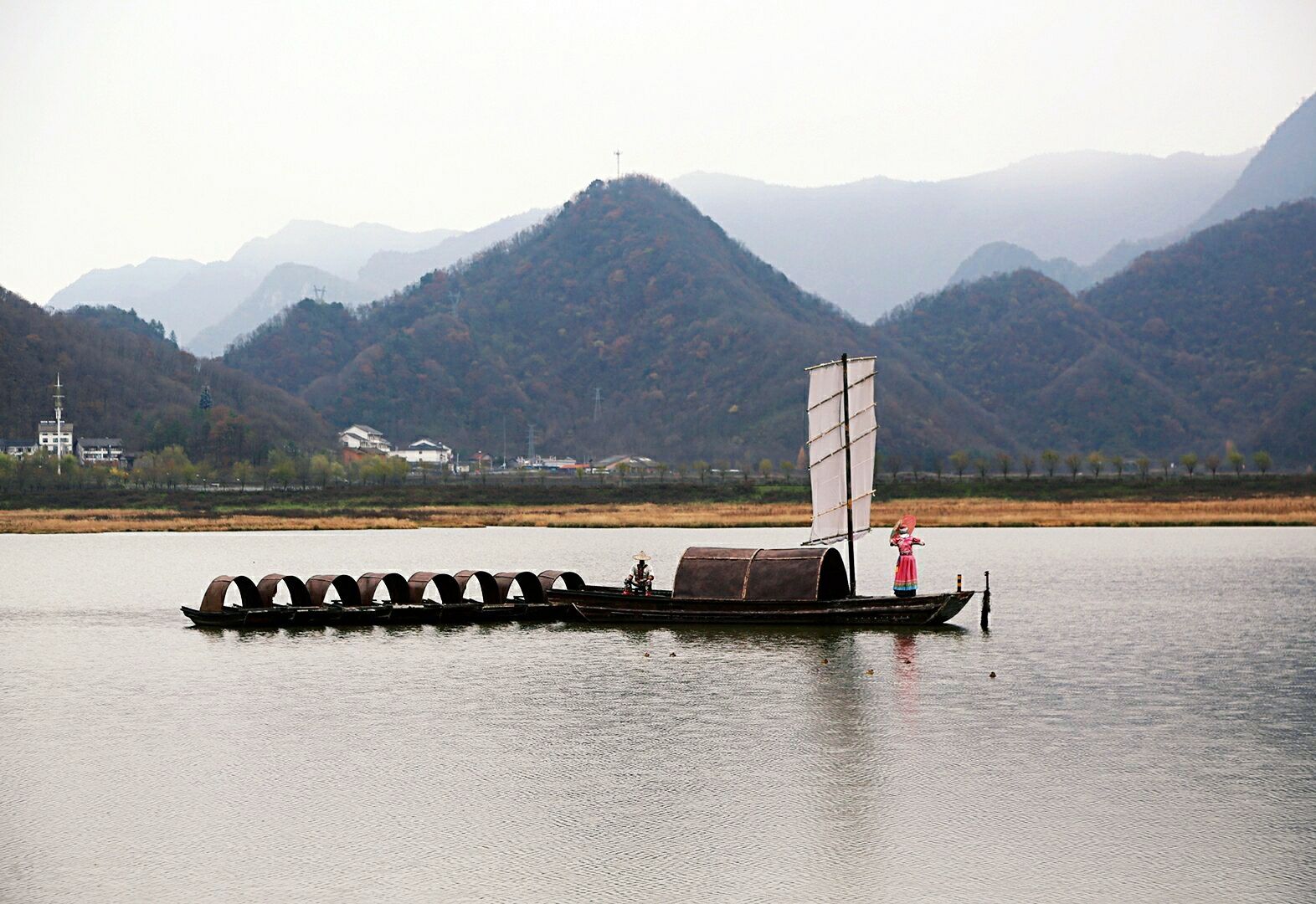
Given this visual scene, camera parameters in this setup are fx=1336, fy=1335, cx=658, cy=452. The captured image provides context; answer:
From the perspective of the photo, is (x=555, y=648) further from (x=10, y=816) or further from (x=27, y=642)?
(x=10, y=816)

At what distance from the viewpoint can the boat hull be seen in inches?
1667

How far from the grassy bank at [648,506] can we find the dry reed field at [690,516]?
17 cm

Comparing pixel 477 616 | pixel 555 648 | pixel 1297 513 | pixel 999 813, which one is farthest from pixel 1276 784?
pixel 1297 513

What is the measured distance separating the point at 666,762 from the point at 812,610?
1994 centimetres

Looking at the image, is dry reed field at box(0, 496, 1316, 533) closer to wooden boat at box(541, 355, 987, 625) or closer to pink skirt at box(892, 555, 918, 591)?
wooden boat at box(541, 355, 987, 625)

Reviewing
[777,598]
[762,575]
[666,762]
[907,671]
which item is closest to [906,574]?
[777,598]

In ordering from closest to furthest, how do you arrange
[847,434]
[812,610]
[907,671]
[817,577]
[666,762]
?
1. [666,762]
2. [907,671]
3. [817,577]
4. [812,610]
5. [847,434]

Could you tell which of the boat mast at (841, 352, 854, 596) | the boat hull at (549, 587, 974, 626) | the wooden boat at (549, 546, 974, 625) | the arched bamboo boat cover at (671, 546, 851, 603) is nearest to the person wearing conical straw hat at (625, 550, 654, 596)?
the wooden boat at (549, 546, 974, 625)

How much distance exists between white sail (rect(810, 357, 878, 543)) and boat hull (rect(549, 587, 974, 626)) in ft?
14.4

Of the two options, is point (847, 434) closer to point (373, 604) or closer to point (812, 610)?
point (812, 610)

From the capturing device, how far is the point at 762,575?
43031 mm

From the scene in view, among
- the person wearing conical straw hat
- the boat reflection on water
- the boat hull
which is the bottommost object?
the boat reflection on water

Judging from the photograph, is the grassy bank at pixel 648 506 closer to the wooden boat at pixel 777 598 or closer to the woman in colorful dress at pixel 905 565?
the wooden boat at pixel 777 598

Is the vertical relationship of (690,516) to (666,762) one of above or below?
above
